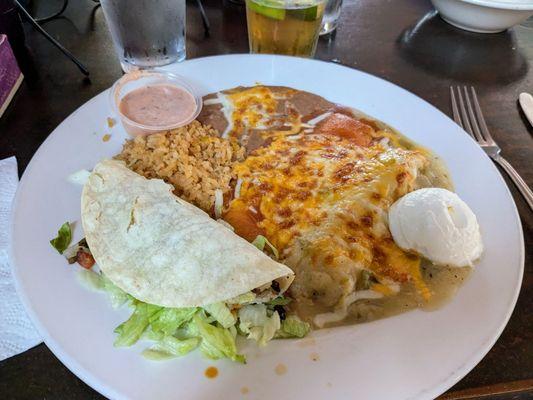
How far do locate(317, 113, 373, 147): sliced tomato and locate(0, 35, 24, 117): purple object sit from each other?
1.37 metres

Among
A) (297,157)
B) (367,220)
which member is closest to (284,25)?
(297,157)

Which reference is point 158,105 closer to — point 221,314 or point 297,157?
point 297,157

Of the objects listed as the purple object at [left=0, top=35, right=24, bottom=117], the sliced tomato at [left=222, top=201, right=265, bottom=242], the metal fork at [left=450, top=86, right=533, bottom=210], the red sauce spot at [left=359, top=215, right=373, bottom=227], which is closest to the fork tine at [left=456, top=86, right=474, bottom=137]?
the metal fork at [left=450, top=86, right=533, bottom=210]

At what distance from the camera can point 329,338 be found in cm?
121

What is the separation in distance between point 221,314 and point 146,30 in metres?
1.45

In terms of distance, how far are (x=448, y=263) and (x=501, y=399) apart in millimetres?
403

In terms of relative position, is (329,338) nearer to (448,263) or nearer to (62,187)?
(448,263)

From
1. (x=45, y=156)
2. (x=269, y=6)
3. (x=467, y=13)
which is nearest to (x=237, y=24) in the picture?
(x=269, y=6)

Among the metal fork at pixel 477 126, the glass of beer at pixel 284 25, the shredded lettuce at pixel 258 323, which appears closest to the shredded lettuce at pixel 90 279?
the shredded lettuce at pixel 258 323

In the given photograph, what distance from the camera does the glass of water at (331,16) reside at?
2375 mm

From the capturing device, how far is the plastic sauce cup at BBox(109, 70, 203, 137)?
5.48 feet

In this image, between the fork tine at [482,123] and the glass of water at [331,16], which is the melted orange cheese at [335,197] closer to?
the fork tine at [482,123]

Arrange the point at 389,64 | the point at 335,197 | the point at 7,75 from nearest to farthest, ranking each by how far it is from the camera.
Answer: the point at 335,197 < the point at 7,75 < the point at 389,64

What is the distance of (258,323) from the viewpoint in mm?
1211
